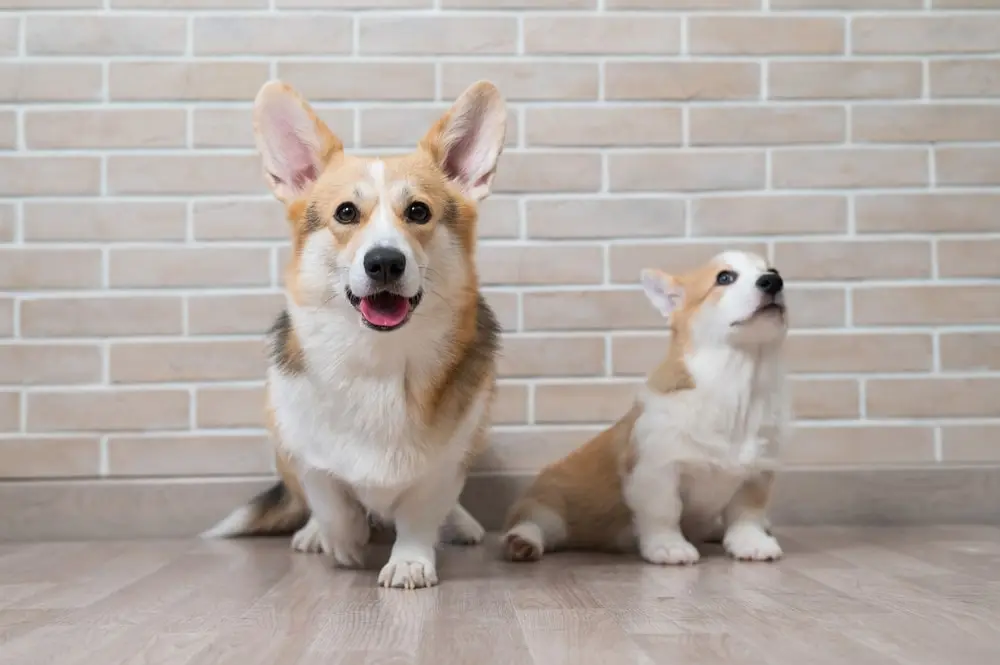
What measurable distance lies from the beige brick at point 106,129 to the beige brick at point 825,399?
1.80 metres

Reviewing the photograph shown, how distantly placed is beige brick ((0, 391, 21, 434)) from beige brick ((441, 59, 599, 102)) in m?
1.39

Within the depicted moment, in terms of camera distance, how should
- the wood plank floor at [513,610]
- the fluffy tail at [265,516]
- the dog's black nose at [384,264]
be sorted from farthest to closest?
the fluffy tail at [265,516] < the dog's black nose at [384,264] < the wood plank floor at [513,610]

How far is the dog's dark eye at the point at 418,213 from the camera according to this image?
1763 mm

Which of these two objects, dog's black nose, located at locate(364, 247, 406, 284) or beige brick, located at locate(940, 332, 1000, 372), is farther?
beige brick, located at locate(940, 332, 1000, 372)

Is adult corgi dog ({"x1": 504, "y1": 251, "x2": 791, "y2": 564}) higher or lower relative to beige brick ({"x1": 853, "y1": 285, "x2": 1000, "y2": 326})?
lower

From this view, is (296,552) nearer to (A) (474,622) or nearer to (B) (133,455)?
(B) (133,455)

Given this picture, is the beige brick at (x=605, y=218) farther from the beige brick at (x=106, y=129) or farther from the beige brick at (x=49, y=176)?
the beige brick at (x=49, y=176)

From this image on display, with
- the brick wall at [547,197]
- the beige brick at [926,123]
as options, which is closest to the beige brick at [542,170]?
the brick wall at [547,197]

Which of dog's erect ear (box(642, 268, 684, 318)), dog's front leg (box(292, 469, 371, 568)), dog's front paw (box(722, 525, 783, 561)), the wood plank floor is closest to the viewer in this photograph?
the wood plank floor

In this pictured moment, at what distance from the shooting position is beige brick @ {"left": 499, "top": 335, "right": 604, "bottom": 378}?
2504 millimetres

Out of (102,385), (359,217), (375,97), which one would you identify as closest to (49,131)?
(102,385)

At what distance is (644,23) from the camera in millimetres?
2514

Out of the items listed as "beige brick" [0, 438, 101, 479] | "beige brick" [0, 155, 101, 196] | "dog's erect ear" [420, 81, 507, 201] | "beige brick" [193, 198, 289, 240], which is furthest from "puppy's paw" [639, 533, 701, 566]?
"beige brick" [0, 155, 101, 196]

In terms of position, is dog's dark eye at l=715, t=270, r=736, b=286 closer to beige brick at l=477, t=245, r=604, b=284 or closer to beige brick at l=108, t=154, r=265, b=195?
beige brick at l=477, t=245, r=604, b=284
